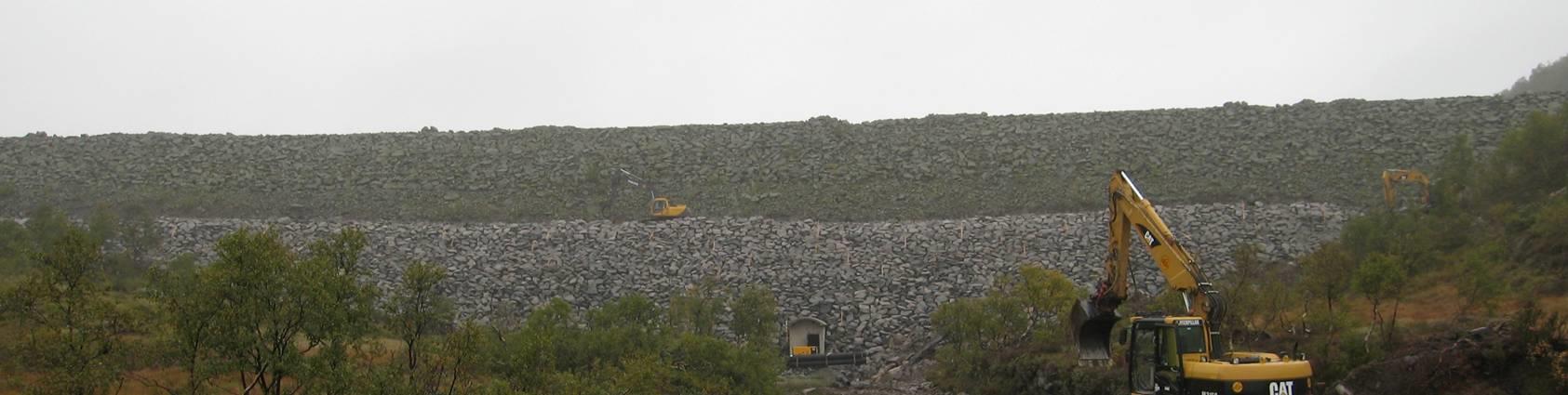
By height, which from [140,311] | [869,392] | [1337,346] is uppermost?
[140,311]

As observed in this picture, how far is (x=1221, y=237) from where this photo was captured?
104ft

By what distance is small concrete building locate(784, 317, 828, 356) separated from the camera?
28947 mm

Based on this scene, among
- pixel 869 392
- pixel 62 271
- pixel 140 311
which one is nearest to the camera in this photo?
pixel 62 271

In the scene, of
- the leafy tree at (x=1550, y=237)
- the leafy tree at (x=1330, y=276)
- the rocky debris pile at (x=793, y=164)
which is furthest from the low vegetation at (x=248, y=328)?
the rocky debris pile at (x=793, y=164)

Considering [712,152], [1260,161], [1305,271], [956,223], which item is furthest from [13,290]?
[1260,161]

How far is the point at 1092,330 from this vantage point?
607 inches

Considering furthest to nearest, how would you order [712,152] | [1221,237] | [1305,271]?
[712,152] → [1221,237] → [1305,271]

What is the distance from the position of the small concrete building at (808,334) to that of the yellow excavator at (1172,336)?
44.8ft

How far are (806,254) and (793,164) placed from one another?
9.57 meters

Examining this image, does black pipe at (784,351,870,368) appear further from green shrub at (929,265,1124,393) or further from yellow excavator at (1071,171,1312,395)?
yellow excavator at (1071,171,1312,395)

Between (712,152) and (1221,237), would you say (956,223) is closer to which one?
(1221,237)

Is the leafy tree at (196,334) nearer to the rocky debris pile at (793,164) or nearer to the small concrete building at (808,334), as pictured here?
the small concrete building at (808,334)

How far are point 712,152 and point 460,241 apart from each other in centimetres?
1212

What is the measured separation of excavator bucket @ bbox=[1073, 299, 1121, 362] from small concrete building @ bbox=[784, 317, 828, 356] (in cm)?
1367
